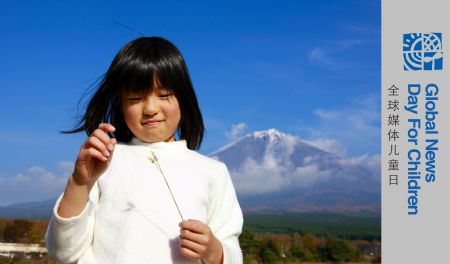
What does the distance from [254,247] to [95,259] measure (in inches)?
301

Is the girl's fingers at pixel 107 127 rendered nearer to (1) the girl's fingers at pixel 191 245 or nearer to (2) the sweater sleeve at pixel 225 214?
(1) the girl's fingers at pixel 191 245

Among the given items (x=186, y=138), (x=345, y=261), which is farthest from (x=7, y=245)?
(x=345, y=261)

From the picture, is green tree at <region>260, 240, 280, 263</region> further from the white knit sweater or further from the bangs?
the bangs

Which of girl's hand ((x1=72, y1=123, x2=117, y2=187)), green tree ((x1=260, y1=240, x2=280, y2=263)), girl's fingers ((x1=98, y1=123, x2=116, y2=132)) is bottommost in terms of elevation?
green tree ((x1=260, y1=240, x2=280, y2=263))

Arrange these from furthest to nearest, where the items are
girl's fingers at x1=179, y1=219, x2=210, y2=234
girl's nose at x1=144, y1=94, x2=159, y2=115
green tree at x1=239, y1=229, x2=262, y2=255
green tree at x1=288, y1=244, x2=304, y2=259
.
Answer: green tree at x1=288, y1=244, x2=304, y2=259, green tree at x1=239, y1=229, x2=262, y2=255, girl's nose at x1=144, y1=94, x2=159, y2=115, girl's fingers at x1=179, y1=219, x2=210, y2=234

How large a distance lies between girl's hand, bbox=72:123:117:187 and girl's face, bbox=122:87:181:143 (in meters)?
0.32

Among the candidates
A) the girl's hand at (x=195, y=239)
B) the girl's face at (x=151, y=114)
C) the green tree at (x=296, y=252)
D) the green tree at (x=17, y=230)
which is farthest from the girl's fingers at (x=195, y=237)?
the green tree at (x=296, y=252)

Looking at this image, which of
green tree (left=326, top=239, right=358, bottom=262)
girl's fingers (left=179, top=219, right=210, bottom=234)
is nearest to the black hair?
girl's fingers (left=179, top=219, right=210, bottom=234)

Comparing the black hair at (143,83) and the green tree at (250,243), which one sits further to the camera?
the green tree at (250,243)

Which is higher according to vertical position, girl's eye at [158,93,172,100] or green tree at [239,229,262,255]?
girl's eye at [158,93,172,100]

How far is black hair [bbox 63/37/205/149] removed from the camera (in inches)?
79.9

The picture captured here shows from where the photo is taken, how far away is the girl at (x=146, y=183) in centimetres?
181

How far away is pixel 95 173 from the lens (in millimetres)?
1767

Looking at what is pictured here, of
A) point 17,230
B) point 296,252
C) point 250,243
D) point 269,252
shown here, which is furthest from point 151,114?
point 296,252
